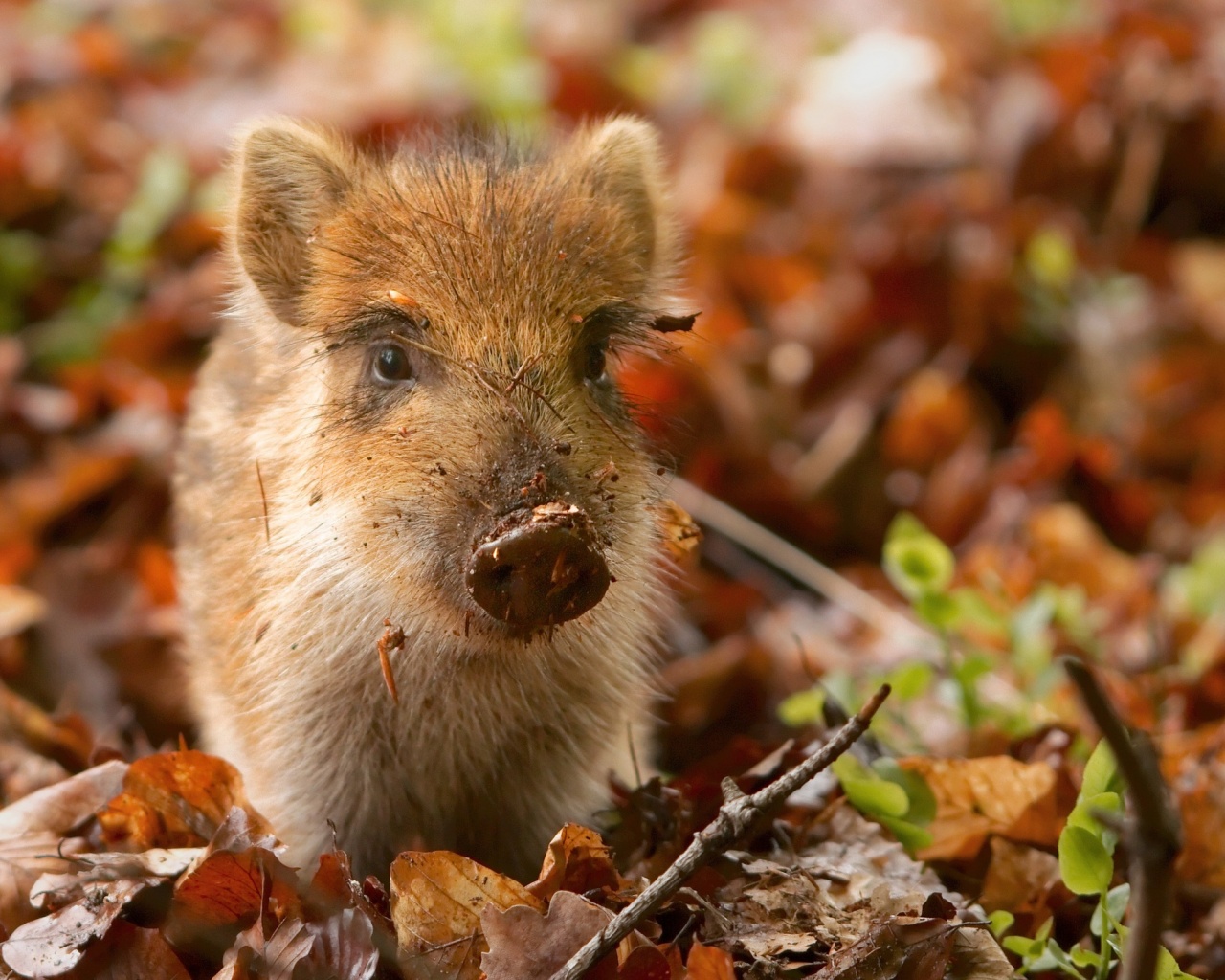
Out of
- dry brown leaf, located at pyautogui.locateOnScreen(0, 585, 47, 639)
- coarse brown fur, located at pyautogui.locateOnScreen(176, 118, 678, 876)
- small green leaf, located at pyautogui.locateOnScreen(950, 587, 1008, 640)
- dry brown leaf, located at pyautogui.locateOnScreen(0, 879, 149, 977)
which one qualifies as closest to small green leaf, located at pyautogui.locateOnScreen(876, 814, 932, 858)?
coarse brown fur, located at pyautogui.locateOnScreen(176, 118, 678, 876)

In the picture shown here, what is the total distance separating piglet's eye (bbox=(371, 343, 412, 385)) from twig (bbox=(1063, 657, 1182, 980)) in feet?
5.76

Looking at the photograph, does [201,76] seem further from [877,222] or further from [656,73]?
[877,222]

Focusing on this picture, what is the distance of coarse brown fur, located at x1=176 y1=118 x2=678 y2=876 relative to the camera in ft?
9.76

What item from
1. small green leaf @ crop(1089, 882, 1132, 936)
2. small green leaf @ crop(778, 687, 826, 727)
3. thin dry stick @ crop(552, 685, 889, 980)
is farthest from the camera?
small green leaf @ crop(778, 687, 826, 727)

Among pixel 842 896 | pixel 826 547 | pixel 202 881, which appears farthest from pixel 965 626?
pixel 202 881

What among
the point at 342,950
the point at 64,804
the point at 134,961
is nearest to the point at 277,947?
the point at 342,950

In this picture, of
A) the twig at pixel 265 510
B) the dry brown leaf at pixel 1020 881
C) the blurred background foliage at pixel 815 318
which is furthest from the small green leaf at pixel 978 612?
the twig at pixel 265 510

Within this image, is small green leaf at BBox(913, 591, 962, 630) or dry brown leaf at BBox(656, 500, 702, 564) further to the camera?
small green leaf at BBox(913, 591, 962, 630)

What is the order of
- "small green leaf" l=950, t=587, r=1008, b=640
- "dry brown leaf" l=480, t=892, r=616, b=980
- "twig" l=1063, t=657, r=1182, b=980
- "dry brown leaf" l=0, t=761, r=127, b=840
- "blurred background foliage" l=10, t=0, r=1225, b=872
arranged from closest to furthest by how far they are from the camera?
"twig" l=1063, t=657, r=1182, b=980 < "dry brown leaf" l=480, t=892, r=616, b=980 < "dry brown leaf" l=0, t=761, r=127, b=840 < "small green leaf" l=950, t=587, r=1008, b=640 < "blurred background foliage" l=10, t=0, r=1225, b=872

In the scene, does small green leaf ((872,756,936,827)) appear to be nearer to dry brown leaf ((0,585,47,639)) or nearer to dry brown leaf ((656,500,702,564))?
dry brown leaf ((656,500,702,564))

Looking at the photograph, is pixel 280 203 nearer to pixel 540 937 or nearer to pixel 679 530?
pixel 679 530

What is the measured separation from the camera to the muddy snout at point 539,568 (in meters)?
2.60

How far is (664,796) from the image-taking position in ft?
10.6

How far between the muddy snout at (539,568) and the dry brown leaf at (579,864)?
47cm
